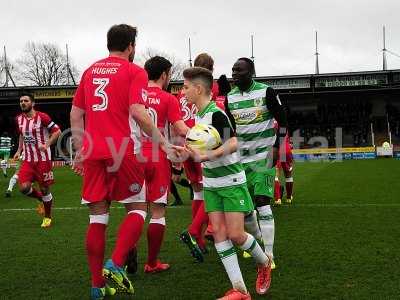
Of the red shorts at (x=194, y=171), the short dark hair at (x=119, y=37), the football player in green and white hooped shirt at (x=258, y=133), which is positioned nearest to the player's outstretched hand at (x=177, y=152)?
the short dark hair at (x=119, y=37)

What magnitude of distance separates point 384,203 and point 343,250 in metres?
4.94

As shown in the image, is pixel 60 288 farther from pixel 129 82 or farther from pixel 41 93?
pixel 41 93

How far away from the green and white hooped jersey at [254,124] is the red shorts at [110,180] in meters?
1.46

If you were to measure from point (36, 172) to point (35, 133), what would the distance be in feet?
2.26

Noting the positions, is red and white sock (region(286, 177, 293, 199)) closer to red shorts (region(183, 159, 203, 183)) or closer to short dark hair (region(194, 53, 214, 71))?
red shorts (region(183, 159, 203, 183))

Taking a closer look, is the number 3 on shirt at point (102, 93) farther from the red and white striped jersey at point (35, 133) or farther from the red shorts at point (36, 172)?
the red shorts at point (36, 172)

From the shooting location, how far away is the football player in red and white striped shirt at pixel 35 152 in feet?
29.5

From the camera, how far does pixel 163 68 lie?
18.2ft

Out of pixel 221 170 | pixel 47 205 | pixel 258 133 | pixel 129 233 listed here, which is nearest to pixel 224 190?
pixel 221 170

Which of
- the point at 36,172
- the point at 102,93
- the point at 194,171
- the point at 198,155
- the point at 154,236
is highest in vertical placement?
the point at 102,93

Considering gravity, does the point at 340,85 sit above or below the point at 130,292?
above

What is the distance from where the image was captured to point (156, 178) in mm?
5309

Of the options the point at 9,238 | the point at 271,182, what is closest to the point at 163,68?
the point at 271,182

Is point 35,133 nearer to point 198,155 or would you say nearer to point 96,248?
point 96,248
